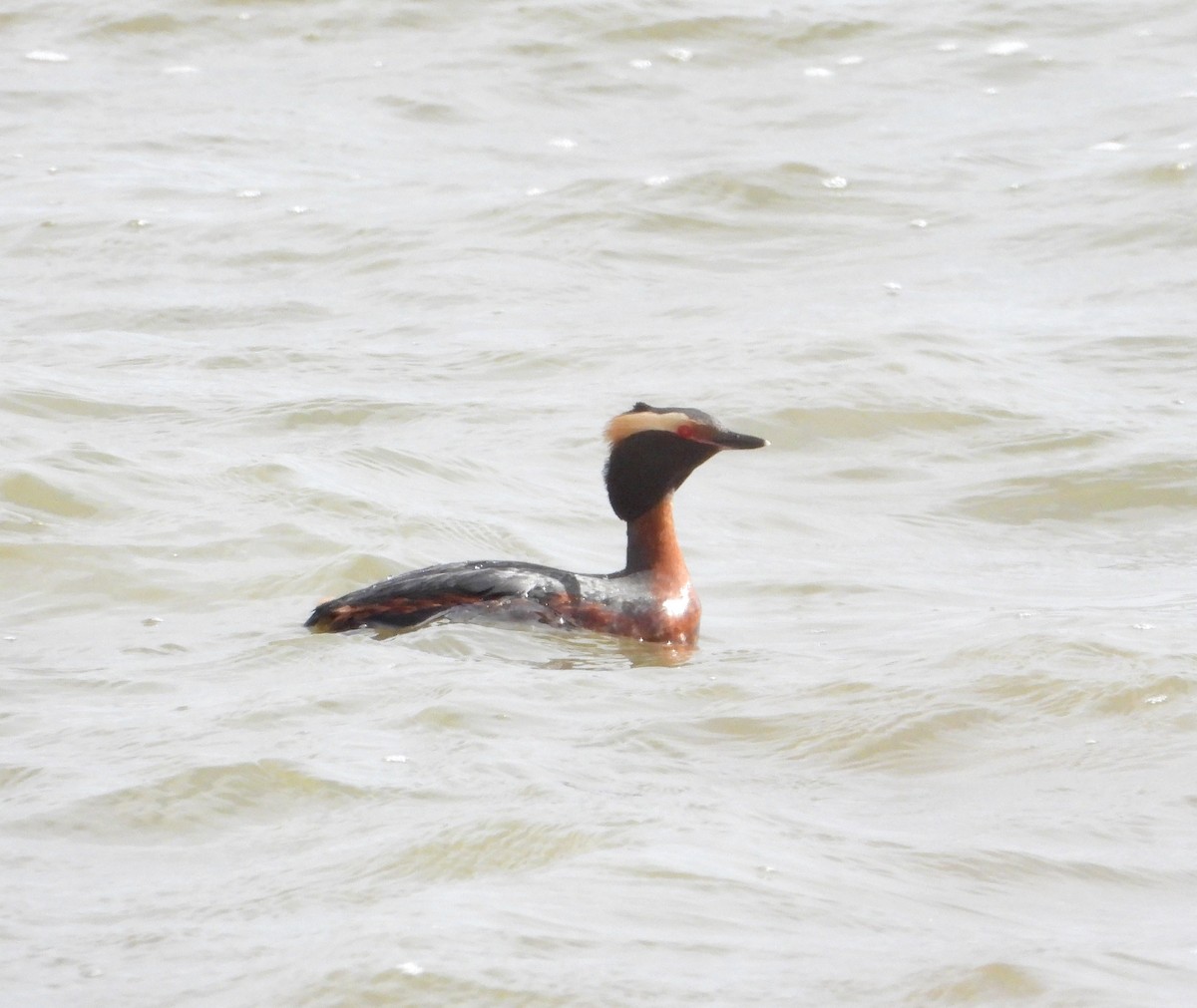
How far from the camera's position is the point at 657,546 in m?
8.56

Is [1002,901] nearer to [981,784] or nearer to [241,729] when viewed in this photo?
[981,784]

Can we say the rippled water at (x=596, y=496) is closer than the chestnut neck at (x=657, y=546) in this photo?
Yes

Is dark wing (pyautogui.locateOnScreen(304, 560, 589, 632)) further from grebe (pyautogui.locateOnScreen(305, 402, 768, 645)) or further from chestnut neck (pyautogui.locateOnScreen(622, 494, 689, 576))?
chestnut neck (pyautogui.locateOnScreen(622, 494, 689, 576))

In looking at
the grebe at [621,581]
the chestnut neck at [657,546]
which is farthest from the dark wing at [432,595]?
the chestnut neck at [657,546]

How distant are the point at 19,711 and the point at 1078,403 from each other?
6872 millimetres

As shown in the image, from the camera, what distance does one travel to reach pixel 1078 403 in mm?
12086

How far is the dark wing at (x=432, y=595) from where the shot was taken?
8141mm

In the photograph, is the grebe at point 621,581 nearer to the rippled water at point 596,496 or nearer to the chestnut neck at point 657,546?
the chestnut neck at point 657,546

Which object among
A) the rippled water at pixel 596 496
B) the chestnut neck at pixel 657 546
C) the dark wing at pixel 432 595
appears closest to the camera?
the rippled water at pixel 596 496

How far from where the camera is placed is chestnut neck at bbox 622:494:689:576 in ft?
28.0

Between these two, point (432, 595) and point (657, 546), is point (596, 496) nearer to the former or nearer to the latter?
point (657, 546)

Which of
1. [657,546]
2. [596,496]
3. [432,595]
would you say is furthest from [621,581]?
[596,496]

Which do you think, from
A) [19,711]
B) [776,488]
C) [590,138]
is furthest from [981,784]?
[590,138]

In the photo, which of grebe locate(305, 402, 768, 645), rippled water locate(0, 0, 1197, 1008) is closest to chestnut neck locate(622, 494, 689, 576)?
grebe locate(305, 402, 768, 645)
